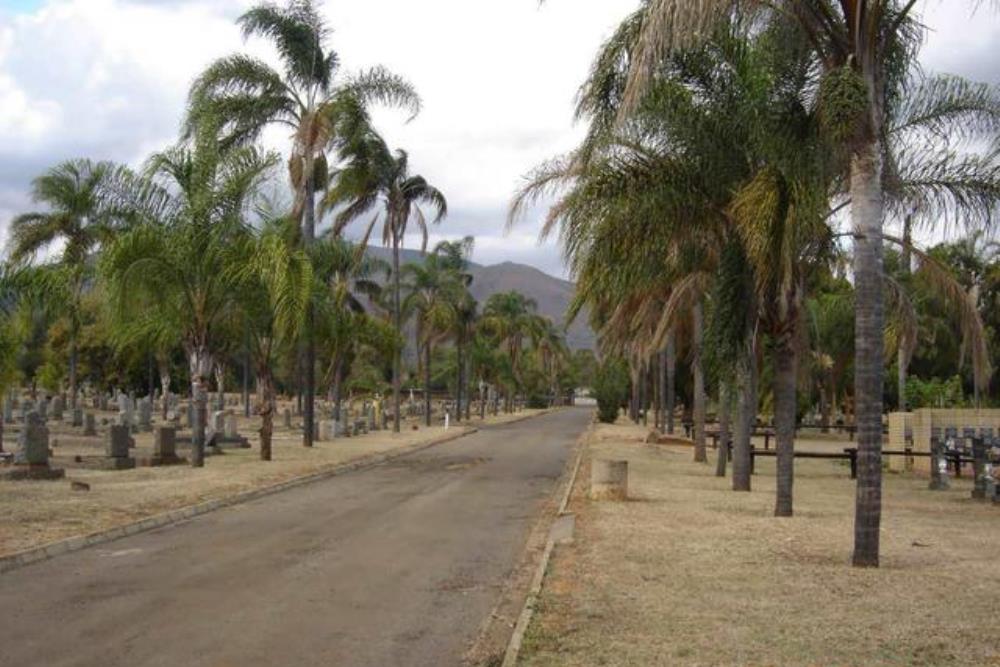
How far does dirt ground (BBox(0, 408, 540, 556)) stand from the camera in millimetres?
12953

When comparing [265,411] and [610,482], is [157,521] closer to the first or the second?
[610,482]

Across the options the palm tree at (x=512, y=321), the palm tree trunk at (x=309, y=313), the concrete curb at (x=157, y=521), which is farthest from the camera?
the palm tree at (x=512, y=321)

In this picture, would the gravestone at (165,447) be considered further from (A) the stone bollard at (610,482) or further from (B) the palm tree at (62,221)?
A: (B) the palm tree at (62,221)

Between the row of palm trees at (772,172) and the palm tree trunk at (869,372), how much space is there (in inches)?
0.6

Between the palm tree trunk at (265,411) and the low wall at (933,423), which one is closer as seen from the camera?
the low wall at (933,423)

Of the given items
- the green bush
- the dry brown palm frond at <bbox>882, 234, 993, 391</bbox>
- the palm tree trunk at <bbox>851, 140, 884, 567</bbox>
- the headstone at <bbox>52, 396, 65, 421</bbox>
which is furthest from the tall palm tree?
the green bush

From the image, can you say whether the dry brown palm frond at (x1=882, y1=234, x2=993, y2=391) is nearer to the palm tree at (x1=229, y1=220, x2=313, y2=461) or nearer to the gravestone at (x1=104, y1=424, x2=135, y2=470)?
the palm tree at (x1=229, y1=220, x2=313, y2=461)

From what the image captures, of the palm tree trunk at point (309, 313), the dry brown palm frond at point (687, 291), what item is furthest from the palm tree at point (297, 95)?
the dry brown palm frond at point (687, 291)

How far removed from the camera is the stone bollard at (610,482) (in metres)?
16.8

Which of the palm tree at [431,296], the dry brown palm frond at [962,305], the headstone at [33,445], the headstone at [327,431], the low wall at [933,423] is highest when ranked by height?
the palm tree at [431,296]

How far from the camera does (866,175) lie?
1037cm

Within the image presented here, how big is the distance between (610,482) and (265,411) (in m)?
12.3

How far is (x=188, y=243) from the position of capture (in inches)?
889

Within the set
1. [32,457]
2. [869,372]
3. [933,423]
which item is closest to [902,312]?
[869,372]
